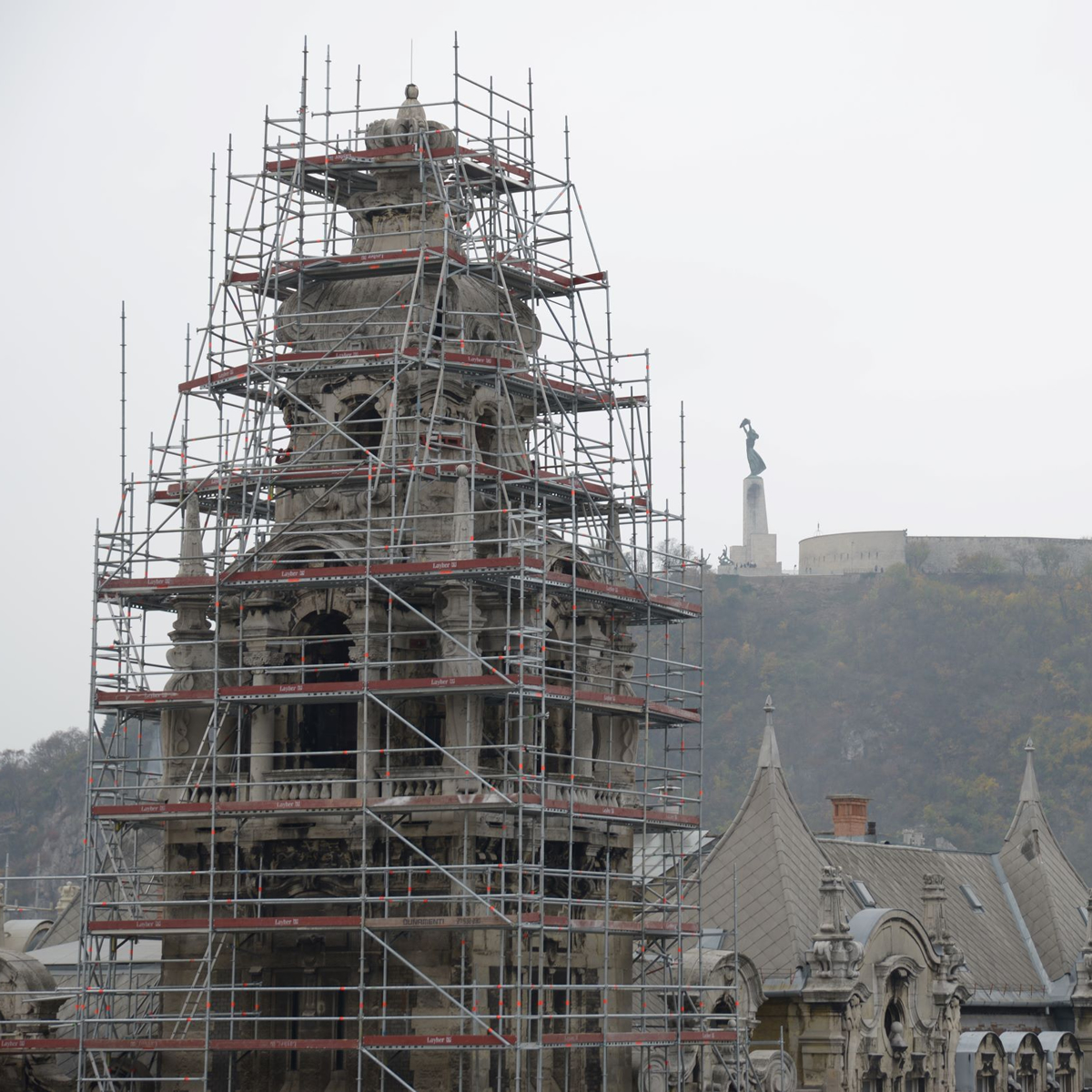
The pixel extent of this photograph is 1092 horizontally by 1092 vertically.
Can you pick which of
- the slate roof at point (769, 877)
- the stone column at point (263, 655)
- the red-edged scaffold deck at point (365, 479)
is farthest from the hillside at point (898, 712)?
the stone column at point (263, 655)

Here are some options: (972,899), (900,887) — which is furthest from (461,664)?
(972,899)

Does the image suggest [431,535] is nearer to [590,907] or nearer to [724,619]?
[590,907]

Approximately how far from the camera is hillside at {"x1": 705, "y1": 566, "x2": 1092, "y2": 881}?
168750 mm

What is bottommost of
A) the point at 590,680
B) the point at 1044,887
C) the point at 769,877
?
the point at 769,877

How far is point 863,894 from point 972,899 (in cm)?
828

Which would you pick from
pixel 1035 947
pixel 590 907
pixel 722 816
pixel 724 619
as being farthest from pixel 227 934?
pixel 724 619

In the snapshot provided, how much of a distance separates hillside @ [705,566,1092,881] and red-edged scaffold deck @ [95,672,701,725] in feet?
354

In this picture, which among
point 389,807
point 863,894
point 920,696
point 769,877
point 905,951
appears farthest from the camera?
point 920,696

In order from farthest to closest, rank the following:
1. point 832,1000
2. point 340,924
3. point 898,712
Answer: point 898,712 < point 832,1000 < point 340,924

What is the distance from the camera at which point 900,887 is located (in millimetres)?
71062

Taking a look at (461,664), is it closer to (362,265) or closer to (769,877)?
(362,265)

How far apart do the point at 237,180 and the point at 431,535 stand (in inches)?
401

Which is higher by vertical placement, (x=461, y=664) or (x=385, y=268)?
(x=385, y=268)

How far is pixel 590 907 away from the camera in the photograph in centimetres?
5244
